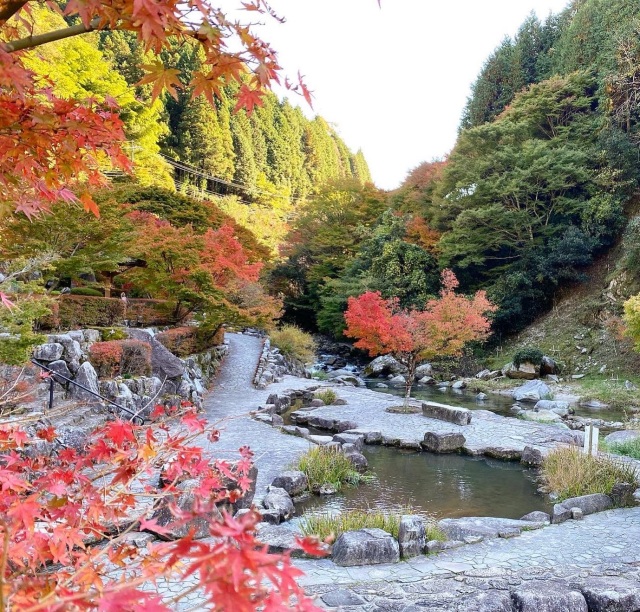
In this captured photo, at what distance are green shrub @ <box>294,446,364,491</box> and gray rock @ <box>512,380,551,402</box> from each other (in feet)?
30.3

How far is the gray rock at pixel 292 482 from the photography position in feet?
21.9

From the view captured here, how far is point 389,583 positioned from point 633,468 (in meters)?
4.86

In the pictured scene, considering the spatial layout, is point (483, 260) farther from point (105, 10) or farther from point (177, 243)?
point (105, 10)

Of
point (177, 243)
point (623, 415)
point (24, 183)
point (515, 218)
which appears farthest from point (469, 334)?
point (24, 183)

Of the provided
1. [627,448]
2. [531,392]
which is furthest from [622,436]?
[531,392]

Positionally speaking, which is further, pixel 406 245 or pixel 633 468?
pixel 406 245

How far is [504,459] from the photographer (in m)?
8.86

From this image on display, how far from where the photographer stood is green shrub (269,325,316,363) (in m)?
21.5

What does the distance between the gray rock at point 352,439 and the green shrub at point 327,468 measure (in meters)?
1.19

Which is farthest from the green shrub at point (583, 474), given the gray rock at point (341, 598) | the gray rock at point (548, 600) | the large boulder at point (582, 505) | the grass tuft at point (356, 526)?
the gray rock at point (341, 598)

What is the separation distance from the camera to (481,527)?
5230mm

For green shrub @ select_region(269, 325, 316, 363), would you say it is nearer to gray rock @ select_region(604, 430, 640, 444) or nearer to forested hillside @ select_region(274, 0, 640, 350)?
forested hillside @ select_region(274, 0, 640, 350)

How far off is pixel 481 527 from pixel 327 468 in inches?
104

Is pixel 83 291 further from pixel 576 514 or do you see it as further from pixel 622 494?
pixel 622 494
